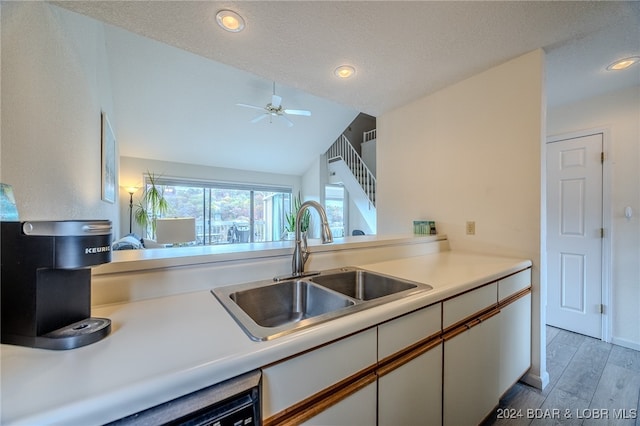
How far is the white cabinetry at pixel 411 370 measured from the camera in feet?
2.93

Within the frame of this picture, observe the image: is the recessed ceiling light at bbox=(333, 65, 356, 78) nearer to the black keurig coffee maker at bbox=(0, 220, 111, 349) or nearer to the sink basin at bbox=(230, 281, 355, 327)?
the sink basin at bbox=(230, 281, 355, 327)

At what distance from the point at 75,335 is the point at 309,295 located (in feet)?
2.60

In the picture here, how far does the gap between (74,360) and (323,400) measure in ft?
2.00

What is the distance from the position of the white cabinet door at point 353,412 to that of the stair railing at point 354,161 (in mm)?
4657

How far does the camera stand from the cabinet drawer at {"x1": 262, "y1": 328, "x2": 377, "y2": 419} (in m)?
0.65

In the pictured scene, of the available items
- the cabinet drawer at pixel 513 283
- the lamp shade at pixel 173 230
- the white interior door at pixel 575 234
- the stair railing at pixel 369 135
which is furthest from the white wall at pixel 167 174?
the cabinet drawer at pixel 513 283

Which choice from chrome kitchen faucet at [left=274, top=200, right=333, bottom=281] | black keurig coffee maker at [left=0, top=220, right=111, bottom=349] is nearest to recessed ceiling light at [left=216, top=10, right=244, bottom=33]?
chrome kitchen faucet at [left=274, top=200, right=333, bottom=281]

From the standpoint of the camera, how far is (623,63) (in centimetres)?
191

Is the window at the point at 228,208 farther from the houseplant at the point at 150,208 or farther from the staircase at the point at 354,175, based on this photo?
the staircase at the point at 354,175

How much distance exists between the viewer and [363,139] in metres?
7.08

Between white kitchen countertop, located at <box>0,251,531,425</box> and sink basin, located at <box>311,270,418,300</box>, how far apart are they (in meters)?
0.35

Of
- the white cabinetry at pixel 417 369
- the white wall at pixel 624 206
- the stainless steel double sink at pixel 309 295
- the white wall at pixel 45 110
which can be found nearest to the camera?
the white cabinetry at pixel 417 369

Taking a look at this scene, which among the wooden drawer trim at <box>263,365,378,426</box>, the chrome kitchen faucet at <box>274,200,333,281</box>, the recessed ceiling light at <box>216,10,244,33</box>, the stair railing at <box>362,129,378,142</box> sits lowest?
the wooden drawer trim at <box>263,365,378,426</box>

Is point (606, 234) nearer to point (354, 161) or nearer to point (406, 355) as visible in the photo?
point (406, 355)
